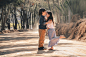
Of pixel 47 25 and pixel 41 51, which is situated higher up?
pixel 47 25

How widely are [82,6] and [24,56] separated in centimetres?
1281

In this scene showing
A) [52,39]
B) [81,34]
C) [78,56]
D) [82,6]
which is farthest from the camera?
[82,6]

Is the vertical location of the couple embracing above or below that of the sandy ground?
above

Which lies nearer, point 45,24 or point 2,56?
point 2,56

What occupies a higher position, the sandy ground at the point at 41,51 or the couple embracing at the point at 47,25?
the couple embracing at the point at 47,25

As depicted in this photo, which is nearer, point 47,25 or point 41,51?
point 41,51

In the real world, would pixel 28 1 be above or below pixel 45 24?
above

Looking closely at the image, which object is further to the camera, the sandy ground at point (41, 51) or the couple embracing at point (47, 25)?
the couple embracing at point (47, 25)

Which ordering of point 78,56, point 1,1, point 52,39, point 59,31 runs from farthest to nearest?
point 1,1 → point 59,31 → point 52,39 → point 78,56

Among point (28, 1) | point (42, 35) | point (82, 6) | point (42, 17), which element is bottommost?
point (42, 35)

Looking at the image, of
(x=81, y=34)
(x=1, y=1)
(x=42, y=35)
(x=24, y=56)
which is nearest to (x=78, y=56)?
(x=24, y=56)

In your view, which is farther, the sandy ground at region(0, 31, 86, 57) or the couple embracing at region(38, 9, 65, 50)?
the couple embracing at region(38, 9, 65, 50)

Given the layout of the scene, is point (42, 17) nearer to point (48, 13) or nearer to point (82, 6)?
point (48, 13)

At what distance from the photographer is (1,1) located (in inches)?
974
